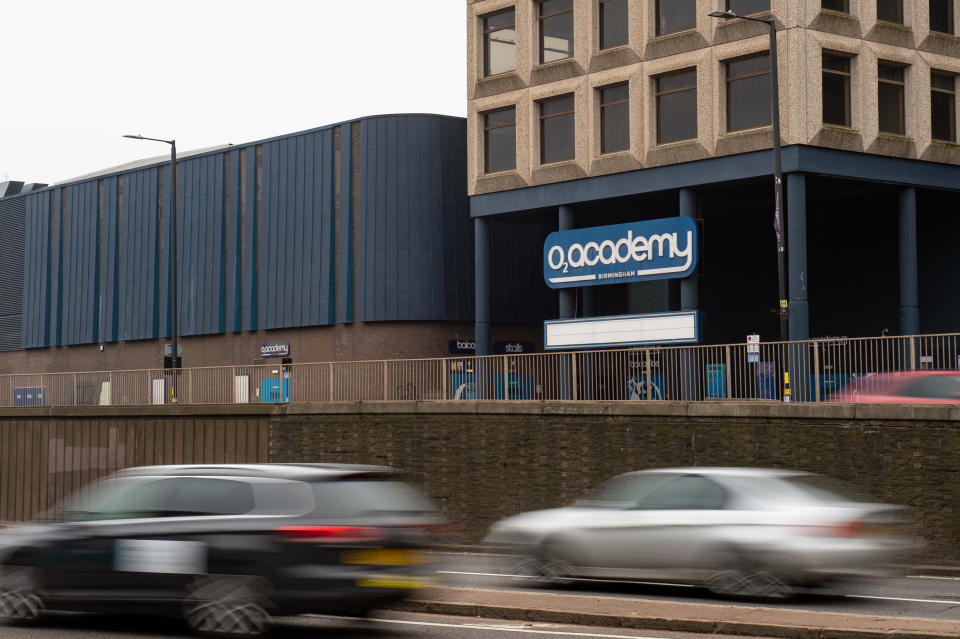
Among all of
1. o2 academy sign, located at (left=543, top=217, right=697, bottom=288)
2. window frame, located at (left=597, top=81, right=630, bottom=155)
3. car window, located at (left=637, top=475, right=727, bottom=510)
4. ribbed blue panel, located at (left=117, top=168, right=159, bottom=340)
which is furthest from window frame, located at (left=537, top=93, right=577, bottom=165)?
car window, located at (left=637, top=475, right=727, bottom=510)

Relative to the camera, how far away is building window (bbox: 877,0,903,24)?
115ft

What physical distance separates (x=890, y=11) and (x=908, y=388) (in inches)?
728

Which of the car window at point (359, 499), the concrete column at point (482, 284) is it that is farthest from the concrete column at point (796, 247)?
the car window at point (359, 499)

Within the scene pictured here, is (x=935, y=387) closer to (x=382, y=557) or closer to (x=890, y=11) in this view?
(x=382, y=557)

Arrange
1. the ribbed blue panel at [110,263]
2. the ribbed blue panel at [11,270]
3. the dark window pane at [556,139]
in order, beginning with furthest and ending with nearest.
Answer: the ribbed blue panel at [11,270], the ribbed blue panel at [110,263], the dark window pane at [556,139]

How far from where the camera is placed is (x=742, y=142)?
111 ft

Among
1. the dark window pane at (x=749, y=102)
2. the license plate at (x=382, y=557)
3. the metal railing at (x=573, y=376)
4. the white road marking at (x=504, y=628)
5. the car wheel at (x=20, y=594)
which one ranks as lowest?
the white road marking at (x=504, y=628)

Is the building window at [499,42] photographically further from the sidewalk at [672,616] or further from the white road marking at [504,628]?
the white road marking at [504,628]

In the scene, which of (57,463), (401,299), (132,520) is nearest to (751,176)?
(401,299)

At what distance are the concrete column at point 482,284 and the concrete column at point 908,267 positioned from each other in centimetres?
1242

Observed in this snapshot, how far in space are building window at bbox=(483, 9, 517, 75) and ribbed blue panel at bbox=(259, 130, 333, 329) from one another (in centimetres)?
741

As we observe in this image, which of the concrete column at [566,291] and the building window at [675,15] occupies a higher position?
the building window at [675,15]

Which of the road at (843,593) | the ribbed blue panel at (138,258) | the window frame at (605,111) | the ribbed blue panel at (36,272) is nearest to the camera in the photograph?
the road at (843,593)

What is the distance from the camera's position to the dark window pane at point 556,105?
1502 inches
